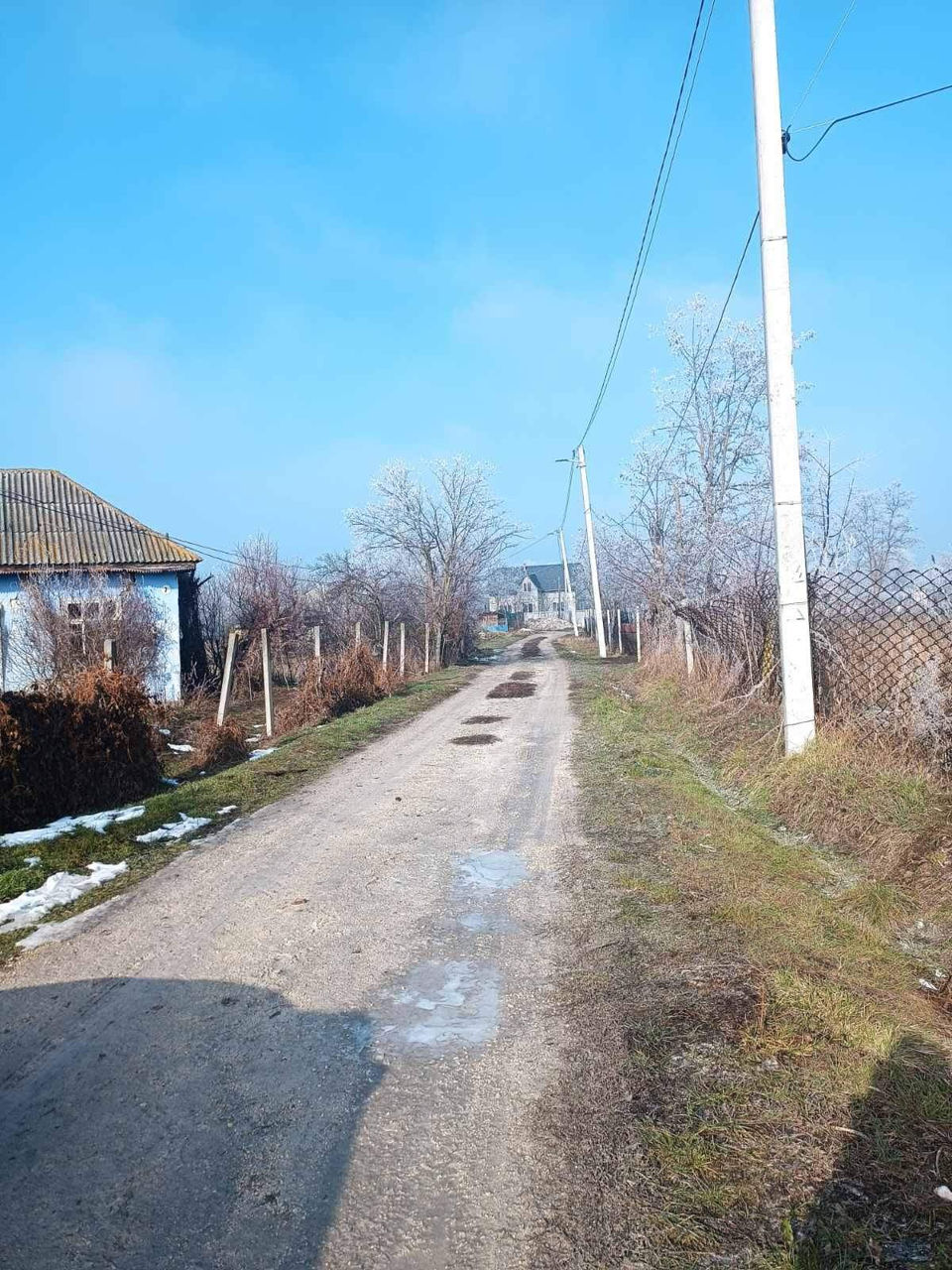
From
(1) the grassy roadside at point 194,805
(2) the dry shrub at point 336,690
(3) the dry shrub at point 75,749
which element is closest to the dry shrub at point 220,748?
(1) the grassy roadside at point 194,805

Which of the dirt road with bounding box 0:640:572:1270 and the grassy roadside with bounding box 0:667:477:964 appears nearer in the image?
the dirt road with bounding box 0:640:572:1270

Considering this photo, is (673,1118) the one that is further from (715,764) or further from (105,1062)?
(715,764)

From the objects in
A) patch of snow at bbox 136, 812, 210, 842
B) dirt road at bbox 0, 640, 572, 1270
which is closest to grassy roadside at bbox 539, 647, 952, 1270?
dirt road at bbox 0, 640, 572, 1270

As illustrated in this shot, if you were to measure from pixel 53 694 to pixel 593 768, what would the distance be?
591 cm

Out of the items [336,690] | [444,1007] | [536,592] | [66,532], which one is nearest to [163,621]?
[66,532]

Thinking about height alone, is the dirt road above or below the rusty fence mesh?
below

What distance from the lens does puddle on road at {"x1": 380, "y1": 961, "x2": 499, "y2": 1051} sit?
338cm

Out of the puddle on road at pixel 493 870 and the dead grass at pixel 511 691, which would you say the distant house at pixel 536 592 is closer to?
the dead grass at pixel 511 691

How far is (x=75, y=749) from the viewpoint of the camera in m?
8.73

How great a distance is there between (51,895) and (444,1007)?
3067 mm

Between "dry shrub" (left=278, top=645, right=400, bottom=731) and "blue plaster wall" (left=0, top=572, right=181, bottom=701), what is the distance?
5391 millimetres

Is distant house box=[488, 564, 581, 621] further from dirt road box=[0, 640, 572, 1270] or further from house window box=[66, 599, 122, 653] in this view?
dirt road box=[0, 640, 572, 1270]

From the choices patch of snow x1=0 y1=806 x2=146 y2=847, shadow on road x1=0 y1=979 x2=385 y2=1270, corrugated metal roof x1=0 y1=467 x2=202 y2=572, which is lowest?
shadow on road x1=0 y1=979 x2=385 y2=1270

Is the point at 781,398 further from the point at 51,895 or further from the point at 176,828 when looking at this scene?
the point at 51,895
